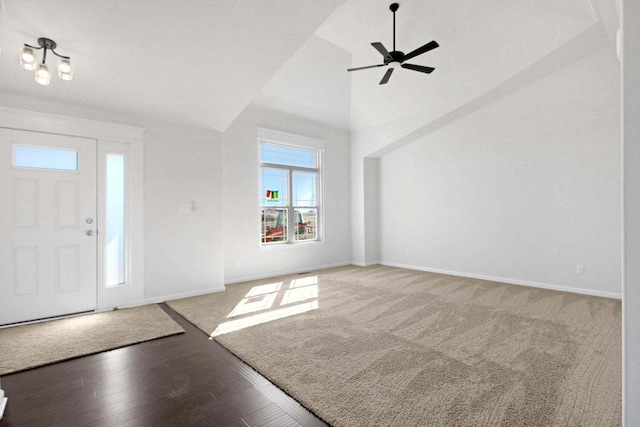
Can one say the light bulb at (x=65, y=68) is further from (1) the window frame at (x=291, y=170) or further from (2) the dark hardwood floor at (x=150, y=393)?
(1) the window frame at (x=291, y=170)

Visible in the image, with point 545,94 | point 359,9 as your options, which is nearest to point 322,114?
point 359,9

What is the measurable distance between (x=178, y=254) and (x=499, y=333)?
13.2ft

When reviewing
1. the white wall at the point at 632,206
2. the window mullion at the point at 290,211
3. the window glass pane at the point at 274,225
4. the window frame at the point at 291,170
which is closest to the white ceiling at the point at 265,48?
the window frame at the point at 291,170

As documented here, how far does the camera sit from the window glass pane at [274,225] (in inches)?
228

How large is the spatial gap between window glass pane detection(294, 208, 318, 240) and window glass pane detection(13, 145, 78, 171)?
3659 mm

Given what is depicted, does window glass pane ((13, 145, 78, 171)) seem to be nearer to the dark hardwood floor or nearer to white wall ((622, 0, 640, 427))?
the dark hardwood floor

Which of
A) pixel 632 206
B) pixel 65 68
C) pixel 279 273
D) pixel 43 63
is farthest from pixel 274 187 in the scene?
pixel 632 206

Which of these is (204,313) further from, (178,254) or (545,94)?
(545,94)

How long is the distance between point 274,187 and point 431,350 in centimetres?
418

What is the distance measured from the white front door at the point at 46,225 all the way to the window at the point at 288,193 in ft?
8.82

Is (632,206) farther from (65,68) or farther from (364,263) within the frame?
(364,263)

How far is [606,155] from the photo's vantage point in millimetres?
4160

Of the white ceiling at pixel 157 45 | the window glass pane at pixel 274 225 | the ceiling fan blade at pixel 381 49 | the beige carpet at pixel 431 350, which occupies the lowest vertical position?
the beige carpet at pixel 431 350

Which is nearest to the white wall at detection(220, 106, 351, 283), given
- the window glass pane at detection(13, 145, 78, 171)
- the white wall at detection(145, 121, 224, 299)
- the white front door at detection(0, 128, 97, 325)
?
the white wall at detection(145, 121, 224, 299)
